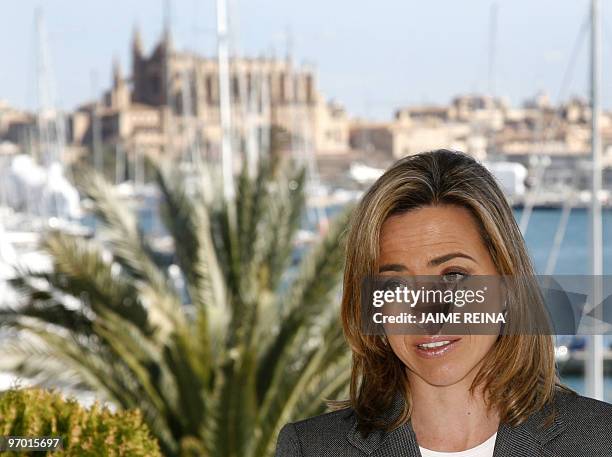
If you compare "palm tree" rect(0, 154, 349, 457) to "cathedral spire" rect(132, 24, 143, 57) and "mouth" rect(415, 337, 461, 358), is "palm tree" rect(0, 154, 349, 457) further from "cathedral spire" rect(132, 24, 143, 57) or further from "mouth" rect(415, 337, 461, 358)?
"cathedral spire" rect(132, 24, 143, 57)

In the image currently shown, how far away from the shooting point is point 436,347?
4.83 feet

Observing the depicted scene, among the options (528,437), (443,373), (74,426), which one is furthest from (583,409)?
(74,426)

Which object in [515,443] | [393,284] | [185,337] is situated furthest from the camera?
[185,337]

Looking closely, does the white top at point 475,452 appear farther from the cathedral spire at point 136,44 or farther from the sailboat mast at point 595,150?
the cathedral spire at point 136,44

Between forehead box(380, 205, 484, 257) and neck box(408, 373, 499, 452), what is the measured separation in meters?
0.21

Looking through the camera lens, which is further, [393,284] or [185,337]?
[185,337]

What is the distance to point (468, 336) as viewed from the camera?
1464 millimetres

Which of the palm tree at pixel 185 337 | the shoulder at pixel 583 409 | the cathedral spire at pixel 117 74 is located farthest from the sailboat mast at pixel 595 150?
the cathedral spire at pixel 117 74

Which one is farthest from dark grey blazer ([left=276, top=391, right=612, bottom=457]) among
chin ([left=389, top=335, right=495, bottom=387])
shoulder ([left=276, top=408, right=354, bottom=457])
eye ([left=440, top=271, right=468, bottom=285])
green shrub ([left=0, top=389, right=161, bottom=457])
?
green shrub ([left=0, top=389, right=161, bottom=457])

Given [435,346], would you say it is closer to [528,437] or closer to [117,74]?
[528,437]

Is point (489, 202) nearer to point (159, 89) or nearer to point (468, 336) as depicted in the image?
point (468, 336)

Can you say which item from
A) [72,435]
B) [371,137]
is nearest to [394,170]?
[72,435]

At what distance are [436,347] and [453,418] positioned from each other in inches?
7.1

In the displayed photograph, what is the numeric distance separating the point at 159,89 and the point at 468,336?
4515 inches
